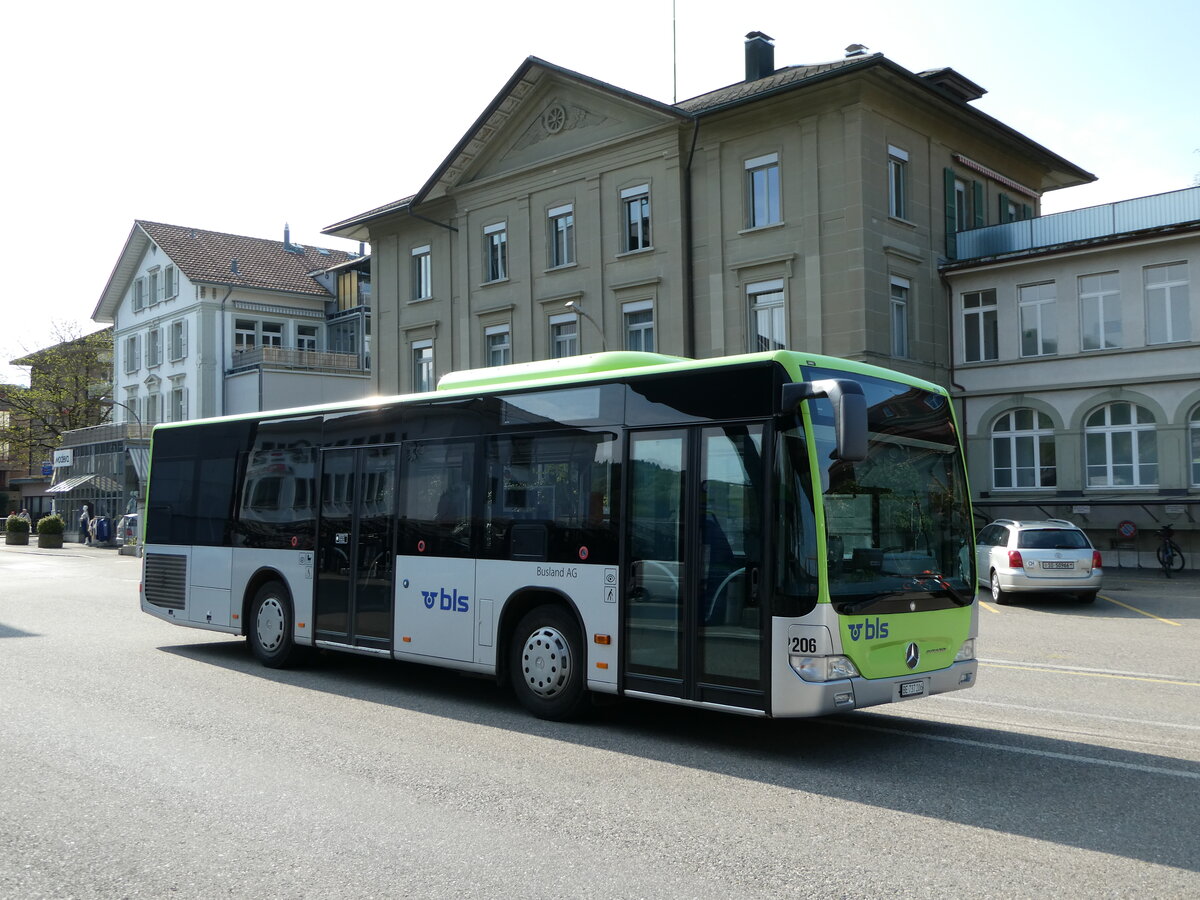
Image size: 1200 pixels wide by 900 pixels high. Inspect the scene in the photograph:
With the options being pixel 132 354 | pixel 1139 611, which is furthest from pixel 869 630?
pixel 132 354

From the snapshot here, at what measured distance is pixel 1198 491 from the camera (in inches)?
1078

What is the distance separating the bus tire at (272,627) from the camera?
475 inches

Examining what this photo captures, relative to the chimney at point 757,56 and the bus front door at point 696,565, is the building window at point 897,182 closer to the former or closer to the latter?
the chimney at point 757,56

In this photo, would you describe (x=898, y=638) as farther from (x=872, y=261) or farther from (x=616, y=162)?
(x=616, y=162)

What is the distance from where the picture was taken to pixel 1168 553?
26.5m

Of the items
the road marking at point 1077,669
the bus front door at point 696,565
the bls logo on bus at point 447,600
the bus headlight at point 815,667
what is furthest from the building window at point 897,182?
the bus headlight at point 815,667

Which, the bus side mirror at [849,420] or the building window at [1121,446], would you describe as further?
the building window at [1121,446]

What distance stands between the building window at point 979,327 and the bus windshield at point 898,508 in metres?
23.6

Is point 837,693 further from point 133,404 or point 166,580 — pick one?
point 133,404

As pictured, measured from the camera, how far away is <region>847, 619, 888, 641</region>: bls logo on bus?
7492 mm

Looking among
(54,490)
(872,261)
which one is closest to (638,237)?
(872,261)

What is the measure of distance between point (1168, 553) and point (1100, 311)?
657cm

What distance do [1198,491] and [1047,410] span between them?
13.5 feet

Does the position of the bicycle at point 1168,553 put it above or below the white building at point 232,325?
below
